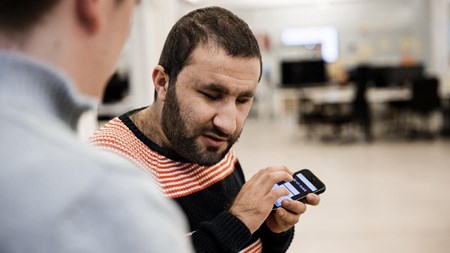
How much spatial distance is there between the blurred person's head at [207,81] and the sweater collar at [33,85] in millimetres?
608

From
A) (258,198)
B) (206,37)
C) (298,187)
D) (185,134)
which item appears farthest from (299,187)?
(206,37)

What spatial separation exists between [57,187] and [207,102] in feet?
2.25

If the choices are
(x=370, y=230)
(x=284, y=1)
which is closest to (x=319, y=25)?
(x=284, y=1)

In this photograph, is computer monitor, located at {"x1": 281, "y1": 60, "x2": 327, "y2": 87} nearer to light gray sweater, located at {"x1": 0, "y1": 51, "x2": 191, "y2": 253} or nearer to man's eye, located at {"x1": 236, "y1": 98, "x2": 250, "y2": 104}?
man's eye, located at {"x1": 236, "y1": 98, "x2": 250, "y2": 104}

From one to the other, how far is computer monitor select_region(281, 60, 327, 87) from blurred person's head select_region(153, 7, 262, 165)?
951 cm

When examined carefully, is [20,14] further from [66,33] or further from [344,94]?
[344,94]

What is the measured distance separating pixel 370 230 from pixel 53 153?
421 centimetres

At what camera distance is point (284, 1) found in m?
14.2

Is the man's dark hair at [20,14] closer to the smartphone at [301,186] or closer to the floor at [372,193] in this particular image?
the smartphone at [301,186]

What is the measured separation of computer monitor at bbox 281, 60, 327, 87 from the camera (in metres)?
10.4

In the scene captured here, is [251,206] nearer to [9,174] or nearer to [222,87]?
[222,87]

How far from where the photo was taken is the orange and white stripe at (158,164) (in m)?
0.99

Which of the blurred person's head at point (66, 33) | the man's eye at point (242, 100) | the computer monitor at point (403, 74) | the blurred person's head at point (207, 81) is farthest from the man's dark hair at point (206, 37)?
the computer monitor at point (403, 74)

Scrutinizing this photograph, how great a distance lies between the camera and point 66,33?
1.38ft
